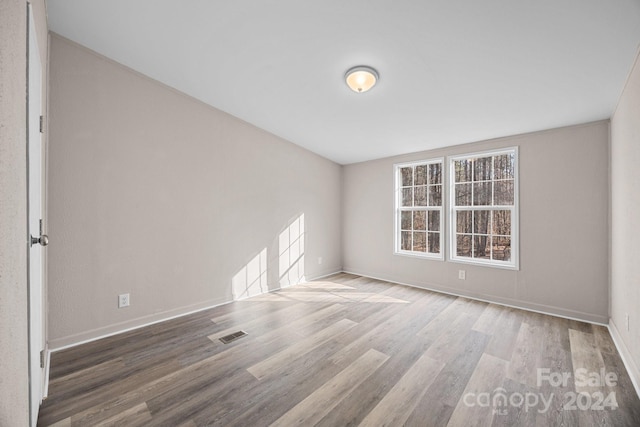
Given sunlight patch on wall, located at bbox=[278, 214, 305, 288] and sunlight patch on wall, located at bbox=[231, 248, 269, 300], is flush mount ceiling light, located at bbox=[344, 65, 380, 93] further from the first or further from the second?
sunlight patch on wall, located at bbox=[231, 248, 269, 300]

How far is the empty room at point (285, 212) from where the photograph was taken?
1695mm

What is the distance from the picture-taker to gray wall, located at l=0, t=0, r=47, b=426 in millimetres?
828

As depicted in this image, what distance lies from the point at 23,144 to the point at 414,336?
3.06 metres

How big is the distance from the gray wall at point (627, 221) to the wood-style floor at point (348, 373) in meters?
0.25

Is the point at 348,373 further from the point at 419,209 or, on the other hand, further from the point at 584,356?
the point at 419,209

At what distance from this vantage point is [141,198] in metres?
2.89

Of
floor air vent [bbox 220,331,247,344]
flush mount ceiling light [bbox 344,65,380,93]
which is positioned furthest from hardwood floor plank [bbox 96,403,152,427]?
flush mount ceiling light [bbox 344,65,380,93]

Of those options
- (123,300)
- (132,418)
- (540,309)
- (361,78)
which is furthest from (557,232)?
(123,300)

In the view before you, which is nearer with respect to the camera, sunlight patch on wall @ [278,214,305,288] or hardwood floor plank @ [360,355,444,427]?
hardwood floor plank @ [360,355,444,427]

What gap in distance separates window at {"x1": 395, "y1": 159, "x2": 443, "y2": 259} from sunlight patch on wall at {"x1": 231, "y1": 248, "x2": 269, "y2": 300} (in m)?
2.28

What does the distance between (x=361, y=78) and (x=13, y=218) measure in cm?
257

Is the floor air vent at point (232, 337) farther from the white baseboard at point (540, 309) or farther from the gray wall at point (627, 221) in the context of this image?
the gray wall at point (627, 221)

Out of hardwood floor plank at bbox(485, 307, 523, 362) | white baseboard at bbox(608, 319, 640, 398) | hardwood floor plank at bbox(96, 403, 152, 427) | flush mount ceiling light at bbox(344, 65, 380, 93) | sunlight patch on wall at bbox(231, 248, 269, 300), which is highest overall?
flush mount ceiling light at bbox(344, 65, 380, 93)

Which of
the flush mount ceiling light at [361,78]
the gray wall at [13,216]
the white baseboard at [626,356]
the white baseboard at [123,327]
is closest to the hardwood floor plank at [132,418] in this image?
the gray wall at [13,216]
